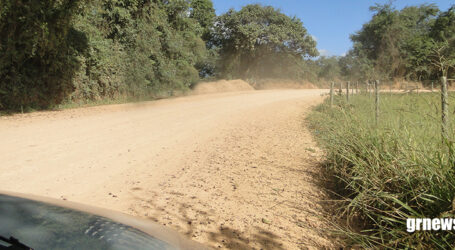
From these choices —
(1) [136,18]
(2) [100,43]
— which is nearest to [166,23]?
(1) [136,18]

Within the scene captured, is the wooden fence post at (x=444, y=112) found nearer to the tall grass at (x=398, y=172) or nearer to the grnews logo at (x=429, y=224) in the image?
the tall grass at (x=398, y=172)

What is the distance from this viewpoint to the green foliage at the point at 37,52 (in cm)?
1224

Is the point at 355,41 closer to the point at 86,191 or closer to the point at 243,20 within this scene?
the point at 243,20

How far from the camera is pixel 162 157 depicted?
→ 264 inches

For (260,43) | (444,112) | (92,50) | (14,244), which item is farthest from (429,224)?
(260,43)

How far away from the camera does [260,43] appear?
38438mm

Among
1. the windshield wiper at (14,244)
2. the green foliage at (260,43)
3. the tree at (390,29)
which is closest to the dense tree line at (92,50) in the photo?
the green foliage at (260,43)

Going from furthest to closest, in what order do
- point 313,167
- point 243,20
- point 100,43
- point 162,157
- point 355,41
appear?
point 355,41
point 243,20
point 100,43
point 162,157
point 313,167

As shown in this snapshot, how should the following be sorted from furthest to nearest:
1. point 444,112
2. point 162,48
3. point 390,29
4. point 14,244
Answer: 1. point 390,29
2. point 162,48
3. point 444,112
4. point 14,244

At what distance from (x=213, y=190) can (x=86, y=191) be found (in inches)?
68.1

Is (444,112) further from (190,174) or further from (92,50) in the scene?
(92,50)

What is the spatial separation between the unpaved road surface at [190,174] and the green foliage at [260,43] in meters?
28.4

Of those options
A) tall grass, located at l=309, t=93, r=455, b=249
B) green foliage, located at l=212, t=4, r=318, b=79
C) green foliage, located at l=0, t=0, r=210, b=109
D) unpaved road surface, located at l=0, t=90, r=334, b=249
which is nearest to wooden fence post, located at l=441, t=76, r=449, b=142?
tall grass, located at l=309, t=93, r=455, b=249

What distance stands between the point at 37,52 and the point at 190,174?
10987 millimetres
